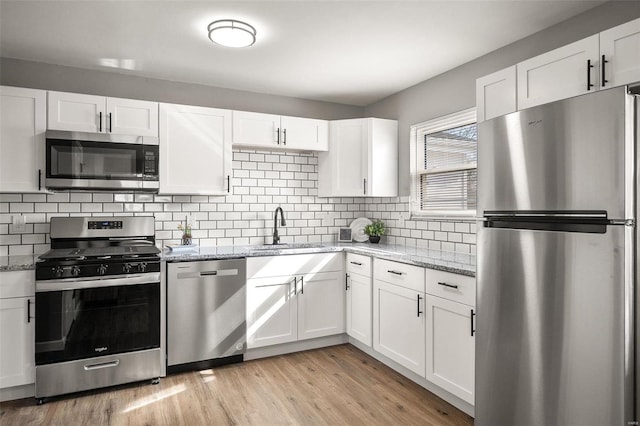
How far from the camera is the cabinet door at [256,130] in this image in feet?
12.2

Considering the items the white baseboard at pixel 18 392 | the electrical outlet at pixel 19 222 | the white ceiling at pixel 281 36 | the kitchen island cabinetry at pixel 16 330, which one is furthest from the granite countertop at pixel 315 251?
the white ceiling at pixel 281 36

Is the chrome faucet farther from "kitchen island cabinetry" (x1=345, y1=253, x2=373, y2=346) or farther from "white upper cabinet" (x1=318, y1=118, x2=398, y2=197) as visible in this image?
"kitchen island cabinetry" (x1=345, y1=253, x2=373, y2=346)

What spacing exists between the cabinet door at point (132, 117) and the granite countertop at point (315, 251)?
1024mm

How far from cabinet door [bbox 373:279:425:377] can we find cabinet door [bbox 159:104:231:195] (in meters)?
1.67

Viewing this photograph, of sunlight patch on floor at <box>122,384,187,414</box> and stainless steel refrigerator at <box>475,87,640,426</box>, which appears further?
sunlight patch on floor at <box>122,384,187,414</box>

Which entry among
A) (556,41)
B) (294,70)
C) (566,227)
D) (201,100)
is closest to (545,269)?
(566,227)

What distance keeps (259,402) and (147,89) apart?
281 cm

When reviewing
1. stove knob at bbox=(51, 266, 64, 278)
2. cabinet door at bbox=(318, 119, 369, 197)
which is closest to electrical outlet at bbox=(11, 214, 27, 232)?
stove knob at bbox=(51, 266, 64, 278)

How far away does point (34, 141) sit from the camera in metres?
3.01

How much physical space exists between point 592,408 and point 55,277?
3129 millimetres

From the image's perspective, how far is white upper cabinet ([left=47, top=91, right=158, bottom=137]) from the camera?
122 inches

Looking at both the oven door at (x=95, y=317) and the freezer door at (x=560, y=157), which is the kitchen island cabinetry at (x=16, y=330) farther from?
the freezer door at (x=560, y=157)

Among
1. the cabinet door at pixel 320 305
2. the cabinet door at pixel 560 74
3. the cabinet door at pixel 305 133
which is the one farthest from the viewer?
the cabinet door at pixel 305 133

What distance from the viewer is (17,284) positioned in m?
2.72
